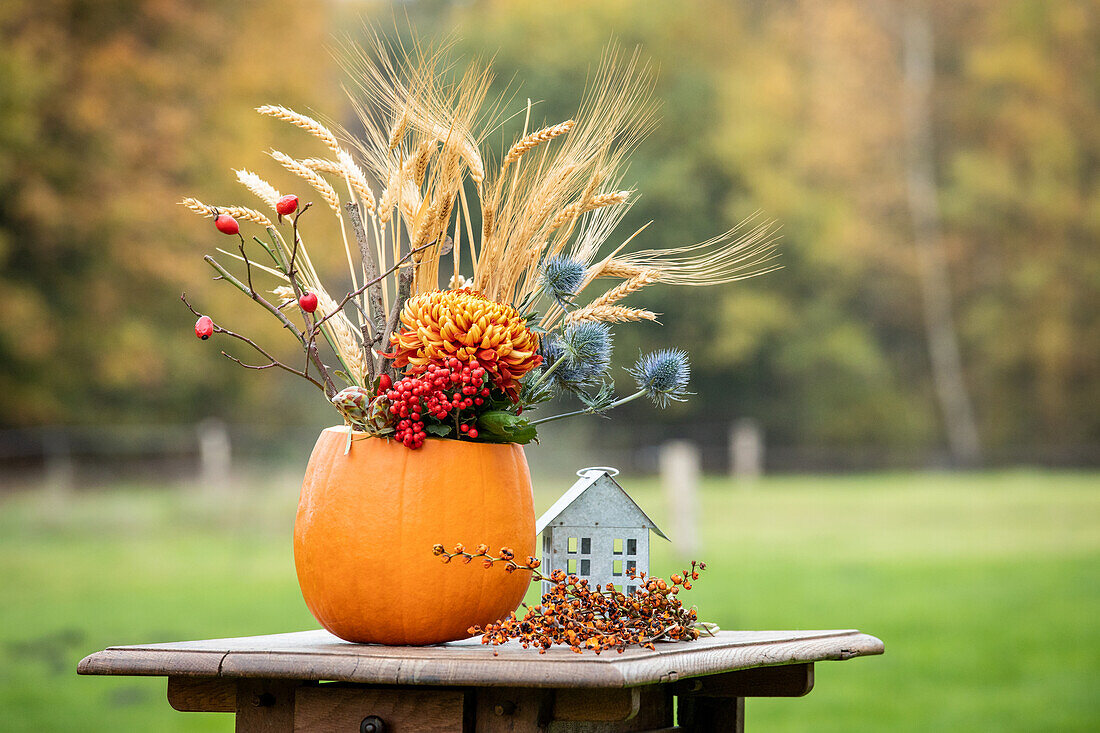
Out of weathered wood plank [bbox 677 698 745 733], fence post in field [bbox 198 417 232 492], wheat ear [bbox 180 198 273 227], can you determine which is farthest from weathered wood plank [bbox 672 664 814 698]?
fence post in field [bbox 198 417 232 492]

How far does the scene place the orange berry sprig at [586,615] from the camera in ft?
5.20

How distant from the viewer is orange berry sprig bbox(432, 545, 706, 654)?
5.20ft

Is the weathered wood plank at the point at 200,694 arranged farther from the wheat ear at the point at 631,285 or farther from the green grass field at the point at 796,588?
the green grass field at the point at 796,588

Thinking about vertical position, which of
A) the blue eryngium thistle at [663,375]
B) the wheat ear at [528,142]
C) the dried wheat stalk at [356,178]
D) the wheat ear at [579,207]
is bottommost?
the blue eryngium thistle at [663,375]

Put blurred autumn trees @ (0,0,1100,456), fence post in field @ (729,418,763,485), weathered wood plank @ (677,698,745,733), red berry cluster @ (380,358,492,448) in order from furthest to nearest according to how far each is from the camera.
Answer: blurred autumn trees @ (0,0,1100,456) < fence post in field @ (729,418,763,485) < weathered wood plank @ (677,698,745,733) < red berry cluster @ (380,358,492,448)

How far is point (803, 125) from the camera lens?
2019 cm

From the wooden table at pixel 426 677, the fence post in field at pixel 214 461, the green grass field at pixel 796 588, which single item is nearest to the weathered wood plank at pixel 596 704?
the wooden table at pixel 426 677

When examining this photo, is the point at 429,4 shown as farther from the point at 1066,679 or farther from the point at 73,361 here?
the point at 1066,679

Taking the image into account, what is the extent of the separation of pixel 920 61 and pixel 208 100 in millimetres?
11673

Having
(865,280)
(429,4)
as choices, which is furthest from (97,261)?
(865,280)

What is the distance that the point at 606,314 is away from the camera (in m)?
1.78

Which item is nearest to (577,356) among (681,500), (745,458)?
(681,500)

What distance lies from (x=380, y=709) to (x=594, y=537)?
0.45 m

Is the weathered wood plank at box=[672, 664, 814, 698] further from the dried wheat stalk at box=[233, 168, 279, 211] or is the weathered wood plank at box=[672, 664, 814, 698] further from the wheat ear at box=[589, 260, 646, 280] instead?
the dried wheat stalk at box=[233, 168, 279, 211]
